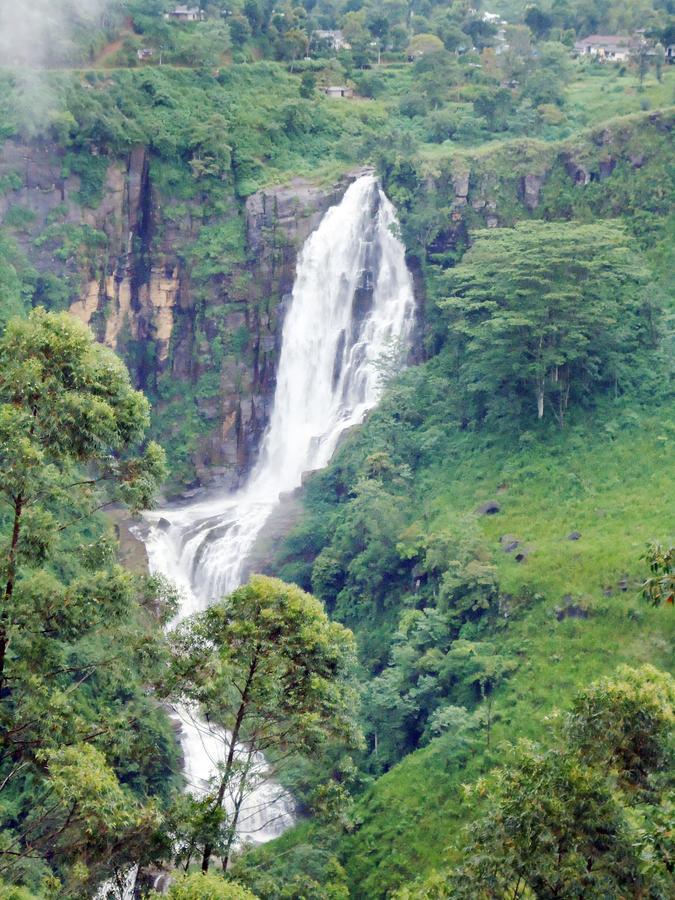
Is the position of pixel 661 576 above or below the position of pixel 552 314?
below

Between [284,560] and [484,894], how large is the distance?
1870 centimetres

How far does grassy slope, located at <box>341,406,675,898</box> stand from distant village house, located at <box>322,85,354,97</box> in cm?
2087

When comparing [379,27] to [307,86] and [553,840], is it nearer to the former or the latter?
[307,86]

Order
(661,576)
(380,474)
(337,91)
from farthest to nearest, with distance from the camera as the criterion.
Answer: (337,91)
(380,474)
(661,576)

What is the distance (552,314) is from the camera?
96.5 ft

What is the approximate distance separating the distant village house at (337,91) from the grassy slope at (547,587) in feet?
68.5

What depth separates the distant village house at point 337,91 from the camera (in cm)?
4556

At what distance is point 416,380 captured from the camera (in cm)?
3291

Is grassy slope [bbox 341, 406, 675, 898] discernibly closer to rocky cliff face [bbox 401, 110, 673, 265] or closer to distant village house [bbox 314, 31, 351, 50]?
rocky cliff face [bbox 401, 110, 673, 265]

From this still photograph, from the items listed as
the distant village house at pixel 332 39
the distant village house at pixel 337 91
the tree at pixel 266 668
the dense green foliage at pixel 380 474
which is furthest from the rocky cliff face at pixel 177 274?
the tree at pixel 266 668

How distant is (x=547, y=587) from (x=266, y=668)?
36.7ft

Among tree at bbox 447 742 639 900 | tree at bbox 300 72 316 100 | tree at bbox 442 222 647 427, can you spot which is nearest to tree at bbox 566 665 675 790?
tree at bbox 447 742 639 900

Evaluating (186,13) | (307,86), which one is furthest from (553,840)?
(186,13)

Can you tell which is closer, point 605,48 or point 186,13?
point 186,13
